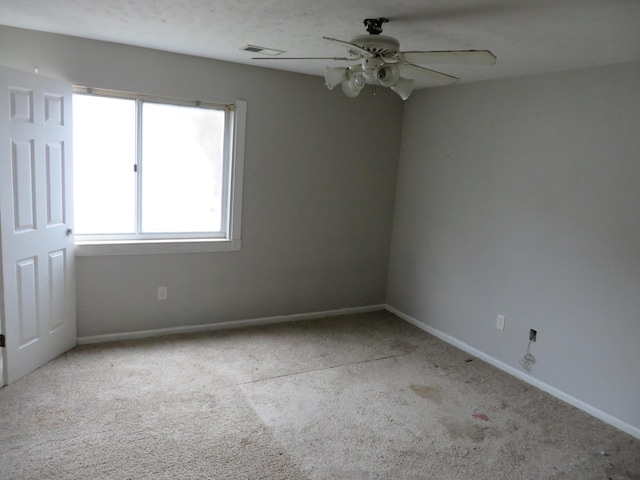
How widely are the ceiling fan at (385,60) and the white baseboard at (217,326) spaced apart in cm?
248

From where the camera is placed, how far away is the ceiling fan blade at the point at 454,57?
1907 mm

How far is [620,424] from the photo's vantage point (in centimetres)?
286

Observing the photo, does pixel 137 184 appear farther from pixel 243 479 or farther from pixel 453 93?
pixel 453 93

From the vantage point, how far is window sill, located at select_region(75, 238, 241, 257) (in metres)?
3.47

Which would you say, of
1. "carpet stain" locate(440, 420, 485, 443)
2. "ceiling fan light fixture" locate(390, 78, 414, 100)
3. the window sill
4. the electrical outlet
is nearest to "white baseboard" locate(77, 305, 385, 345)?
the electrical outlet

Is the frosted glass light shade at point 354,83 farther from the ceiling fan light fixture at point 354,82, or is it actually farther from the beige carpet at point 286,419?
the beige carpet at point 286,419

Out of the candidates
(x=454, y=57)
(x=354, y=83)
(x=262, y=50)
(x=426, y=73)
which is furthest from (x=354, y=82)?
(x=262, y=50)

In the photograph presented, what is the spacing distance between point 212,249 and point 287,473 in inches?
83.8

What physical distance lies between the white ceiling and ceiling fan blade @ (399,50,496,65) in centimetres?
22

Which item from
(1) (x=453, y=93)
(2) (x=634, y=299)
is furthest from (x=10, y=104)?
(2) (x=634, y=299)

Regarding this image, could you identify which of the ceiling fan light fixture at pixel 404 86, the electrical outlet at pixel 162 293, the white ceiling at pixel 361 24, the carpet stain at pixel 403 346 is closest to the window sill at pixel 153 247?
the electrical outlet at pixel 162 293

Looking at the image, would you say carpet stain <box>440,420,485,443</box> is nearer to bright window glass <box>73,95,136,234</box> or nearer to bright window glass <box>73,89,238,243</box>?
bright window glass <box>73,89,238,243</box>

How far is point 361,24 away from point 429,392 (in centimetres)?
238

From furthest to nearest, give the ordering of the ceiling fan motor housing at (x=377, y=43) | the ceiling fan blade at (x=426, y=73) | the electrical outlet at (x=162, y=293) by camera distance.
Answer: the electrical outlet at (x=162, y=293) → the ceiling fan blade at (x=426, y=73) → the ceiling fan motor housing at (x=377, y=43)
